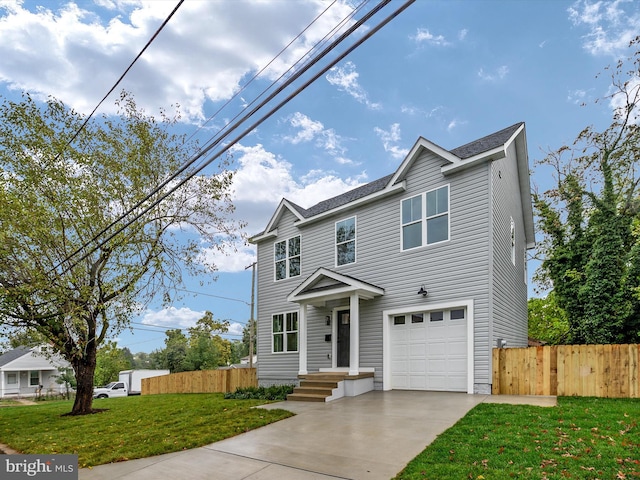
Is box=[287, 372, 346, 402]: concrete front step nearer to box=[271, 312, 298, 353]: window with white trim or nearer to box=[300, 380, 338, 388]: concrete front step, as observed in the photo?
box=[300, 380, 338, 388]: concrete front step

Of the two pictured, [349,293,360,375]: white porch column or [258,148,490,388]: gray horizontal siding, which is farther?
[349,293,360,375]: white porch column

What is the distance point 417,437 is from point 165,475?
3723 millimetres

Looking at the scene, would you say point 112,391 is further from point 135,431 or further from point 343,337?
point 135,431

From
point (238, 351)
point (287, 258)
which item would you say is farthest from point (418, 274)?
point (238, 351)

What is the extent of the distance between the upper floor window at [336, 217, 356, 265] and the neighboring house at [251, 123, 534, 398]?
0.04 metres

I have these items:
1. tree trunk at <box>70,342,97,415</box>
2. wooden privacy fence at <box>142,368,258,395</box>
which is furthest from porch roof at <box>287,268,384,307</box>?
tree trunk at <box>70,342,97,415</box>

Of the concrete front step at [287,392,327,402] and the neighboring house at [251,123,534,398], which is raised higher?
the neighboring house at [251,123,534,398]

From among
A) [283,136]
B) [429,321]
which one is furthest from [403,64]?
[429,321]

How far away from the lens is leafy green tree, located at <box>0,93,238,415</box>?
13055 millimetres

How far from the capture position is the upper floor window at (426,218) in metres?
12.2

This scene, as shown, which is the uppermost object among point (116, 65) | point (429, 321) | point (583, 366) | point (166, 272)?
point (116, 65)

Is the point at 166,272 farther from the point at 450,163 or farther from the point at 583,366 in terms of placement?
the point at 583,366

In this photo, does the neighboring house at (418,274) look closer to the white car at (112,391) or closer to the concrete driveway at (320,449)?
the concrete driveway at (320,449)

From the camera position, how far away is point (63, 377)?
34812 millimetres
